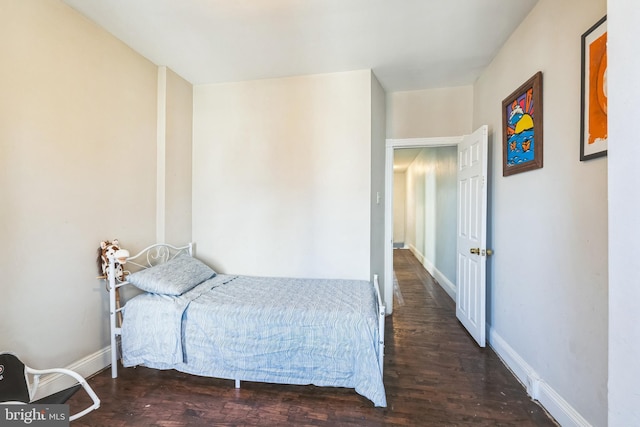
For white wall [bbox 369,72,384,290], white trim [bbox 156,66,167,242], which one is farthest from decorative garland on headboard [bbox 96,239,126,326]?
white wall [bbox 369,72,384,290]

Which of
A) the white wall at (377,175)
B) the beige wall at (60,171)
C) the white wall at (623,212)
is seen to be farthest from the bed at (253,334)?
the white wall at (623,212)

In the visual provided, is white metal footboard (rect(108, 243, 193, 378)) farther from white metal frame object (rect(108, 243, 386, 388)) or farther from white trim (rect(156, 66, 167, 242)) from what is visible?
white trim (rect(156, 66, 167, 242))

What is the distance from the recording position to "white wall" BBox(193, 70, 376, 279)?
2799 millimetres

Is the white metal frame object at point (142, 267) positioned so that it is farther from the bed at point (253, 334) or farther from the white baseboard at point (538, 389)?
the white baseboard at point (538, 389)

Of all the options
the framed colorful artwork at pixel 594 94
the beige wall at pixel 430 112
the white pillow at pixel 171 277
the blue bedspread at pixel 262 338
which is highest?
the beige wall at pixel 430 112

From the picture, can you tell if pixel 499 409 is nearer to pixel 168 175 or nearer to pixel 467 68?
pixel 467 68

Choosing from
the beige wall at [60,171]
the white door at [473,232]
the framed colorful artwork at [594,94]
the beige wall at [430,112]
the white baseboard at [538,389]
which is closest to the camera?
the framed colorful artwork at [594,94]

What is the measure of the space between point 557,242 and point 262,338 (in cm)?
207

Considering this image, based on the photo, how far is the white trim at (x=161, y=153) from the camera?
107 inches

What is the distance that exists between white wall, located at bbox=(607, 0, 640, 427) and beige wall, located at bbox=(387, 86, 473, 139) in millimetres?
2670

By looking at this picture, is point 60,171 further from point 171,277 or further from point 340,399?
point 340,399

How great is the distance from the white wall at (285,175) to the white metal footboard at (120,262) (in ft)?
1.34

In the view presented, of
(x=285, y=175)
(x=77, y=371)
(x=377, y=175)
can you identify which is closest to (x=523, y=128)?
(x=377, y=175)

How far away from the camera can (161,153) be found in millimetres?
2730
